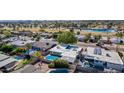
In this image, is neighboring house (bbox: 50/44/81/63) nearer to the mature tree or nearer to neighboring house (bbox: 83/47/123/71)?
the mature tree

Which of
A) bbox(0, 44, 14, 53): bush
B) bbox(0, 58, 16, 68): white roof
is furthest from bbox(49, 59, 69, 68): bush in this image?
bbox(0, 44, 14, 53): bush

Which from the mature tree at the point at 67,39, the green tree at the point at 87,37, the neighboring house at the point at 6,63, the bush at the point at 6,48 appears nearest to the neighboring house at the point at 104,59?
the mature tree at the point at 67,39

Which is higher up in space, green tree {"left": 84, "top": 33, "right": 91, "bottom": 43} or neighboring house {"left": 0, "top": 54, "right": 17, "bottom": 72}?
green tree {"left": 84, "top": 33, "right": 91, "bottom": 43}

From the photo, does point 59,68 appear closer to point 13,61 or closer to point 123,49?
point 13,61

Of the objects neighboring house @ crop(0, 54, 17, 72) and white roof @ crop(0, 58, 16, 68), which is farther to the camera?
white roof @ crop(0, 58, 16, 68)

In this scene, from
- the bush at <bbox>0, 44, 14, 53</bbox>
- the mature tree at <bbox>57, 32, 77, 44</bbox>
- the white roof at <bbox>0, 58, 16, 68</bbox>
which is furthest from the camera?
the mature tree at <bbox>57, 32, 77, 44</bbox>

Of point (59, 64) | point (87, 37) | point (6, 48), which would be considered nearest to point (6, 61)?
point (6, 48)

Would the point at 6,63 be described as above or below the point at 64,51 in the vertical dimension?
below

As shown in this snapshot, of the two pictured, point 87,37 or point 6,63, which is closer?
point 6,63

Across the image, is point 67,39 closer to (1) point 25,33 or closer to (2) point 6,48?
(2) point 6,48

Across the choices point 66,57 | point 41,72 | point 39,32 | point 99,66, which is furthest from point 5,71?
point 39,32
